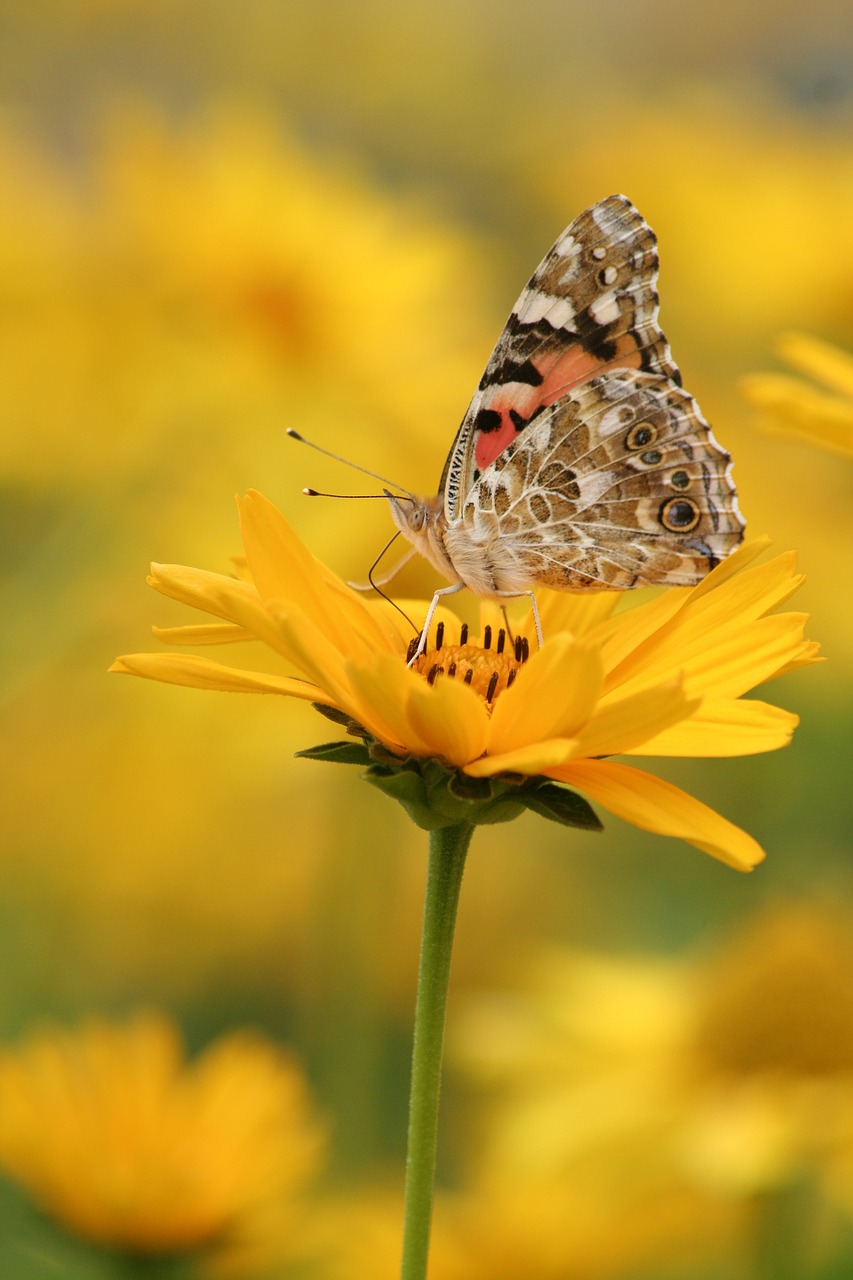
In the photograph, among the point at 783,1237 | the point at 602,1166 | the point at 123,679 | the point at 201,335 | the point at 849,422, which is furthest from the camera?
the point at 123,679

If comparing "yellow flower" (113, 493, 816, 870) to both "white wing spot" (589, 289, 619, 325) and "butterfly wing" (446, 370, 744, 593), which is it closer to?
"butterfly wing" (446, 370, 744, 593)

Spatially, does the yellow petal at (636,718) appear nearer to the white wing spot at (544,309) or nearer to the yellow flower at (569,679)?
the yellow flower at (569,679)

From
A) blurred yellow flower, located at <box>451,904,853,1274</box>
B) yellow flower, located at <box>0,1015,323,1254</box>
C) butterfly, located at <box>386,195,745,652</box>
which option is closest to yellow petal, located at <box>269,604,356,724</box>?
butterfly, located at <box>386,195,745,652</box>

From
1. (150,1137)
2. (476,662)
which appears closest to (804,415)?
(476,662)

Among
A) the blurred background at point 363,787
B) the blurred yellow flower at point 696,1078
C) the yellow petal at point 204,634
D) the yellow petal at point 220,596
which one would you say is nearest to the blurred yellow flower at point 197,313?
the blurred background at point 363,787

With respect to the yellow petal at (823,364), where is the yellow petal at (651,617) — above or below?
below

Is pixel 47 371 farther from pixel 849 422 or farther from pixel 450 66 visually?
pixel 450 66

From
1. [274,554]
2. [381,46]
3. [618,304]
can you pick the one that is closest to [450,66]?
[381,46]
